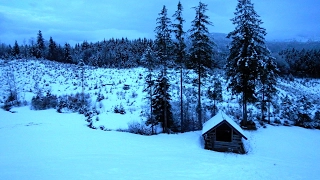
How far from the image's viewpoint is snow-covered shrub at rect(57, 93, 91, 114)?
27812mm

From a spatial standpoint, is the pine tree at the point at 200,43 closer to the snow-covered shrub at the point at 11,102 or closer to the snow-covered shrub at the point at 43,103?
the snow-covered shrub at the point at 43,103

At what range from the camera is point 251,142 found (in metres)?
17.7

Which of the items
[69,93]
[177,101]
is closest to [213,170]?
[177,101]

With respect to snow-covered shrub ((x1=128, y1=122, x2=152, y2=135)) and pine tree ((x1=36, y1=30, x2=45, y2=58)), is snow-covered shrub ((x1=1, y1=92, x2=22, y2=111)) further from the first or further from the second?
pine tree ((x1=36, y1=30, x2=45, y2=58))

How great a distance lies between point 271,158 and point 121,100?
72.2 feet

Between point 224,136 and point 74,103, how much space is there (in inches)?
885

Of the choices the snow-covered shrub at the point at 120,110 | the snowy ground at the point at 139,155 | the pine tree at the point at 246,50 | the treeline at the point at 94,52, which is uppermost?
the treeline at the point at 94,52

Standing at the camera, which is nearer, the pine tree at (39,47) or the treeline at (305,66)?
the treeline at (305,66)

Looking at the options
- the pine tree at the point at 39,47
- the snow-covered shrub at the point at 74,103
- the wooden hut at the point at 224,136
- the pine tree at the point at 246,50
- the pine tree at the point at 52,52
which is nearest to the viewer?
the wooden hut at the point at 224,136

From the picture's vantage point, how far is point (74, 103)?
29.5 meters

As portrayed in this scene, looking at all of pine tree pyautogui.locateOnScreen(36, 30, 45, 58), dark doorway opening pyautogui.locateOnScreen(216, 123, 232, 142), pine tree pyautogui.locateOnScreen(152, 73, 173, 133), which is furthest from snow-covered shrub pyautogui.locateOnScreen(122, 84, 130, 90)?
pine tree pyautogui.locateOnScreen(36, 30, 45, 58)

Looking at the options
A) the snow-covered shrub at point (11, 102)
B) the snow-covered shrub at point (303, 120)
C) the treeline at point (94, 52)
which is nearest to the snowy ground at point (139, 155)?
the snow-covered shrub at point (303, 120)

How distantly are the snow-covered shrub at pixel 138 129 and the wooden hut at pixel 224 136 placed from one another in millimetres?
6633

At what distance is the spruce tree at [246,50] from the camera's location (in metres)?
18.8
